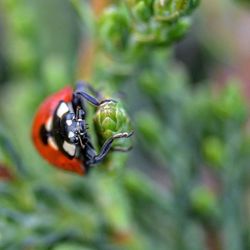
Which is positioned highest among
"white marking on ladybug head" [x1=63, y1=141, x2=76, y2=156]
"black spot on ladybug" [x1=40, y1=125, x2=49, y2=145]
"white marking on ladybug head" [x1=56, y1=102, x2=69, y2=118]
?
"black spot on ladybug" [x1=40, y1=125, x2=49, y2=145]

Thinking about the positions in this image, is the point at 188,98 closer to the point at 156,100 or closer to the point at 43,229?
the point at 156,100

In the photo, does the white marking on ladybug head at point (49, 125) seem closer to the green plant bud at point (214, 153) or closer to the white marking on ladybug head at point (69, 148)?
the white marking on ladybug head at point (69, 148)

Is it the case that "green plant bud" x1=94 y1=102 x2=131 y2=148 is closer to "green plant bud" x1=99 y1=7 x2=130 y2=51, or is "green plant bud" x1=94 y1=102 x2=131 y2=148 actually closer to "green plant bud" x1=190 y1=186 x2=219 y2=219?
"green plant bud" x1=99 y1=7 x2=130 y2=51

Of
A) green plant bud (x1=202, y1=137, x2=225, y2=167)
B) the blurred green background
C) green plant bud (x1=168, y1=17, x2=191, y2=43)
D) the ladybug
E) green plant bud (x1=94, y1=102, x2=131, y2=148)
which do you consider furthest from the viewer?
green plant bud (x1=202, y1=137, x2=225, y2=167)

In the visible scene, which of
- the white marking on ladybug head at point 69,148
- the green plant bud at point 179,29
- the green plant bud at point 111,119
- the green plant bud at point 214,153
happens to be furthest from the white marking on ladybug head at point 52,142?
the green plant bud at point 214,153

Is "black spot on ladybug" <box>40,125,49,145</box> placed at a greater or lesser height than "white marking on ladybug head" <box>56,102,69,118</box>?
greater

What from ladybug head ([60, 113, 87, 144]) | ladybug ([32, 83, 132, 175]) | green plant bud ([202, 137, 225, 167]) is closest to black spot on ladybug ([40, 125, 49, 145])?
ladybug ([32, 83, 132, 175])
